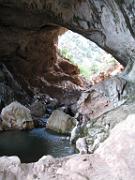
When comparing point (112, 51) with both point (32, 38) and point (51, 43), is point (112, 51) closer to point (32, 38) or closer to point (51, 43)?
point (32, 38)

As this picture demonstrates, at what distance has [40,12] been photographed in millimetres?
9586

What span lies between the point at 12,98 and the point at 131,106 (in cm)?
504

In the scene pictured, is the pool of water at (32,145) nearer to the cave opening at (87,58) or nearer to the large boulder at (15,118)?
the large boulder at (15,118)

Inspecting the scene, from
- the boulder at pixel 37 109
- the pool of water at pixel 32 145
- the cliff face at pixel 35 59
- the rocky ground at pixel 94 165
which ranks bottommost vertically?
the pool of water at pixel 32 145

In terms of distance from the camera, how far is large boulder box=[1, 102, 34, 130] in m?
8.78

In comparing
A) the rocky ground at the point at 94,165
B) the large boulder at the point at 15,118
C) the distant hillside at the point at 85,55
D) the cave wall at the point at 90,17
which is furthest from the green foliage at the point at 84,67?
the rocky ground at the point at 94,165

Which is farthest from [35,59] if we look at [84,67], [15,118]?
[84,67]

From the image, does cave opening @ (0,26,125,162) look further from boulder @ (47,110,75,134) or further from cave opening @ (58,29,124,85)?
boulder @ (47,110,75,134)

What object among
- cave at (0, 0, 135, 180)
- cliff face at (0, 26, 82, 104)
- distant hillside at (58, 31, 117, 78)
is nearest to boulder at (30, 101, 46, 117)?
cave at (0, 0, 135, 180)

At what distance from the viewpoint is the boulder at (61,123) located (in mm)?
8586

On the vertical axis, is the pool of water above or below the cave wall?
below

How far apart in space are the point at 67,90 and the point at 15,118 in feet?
13.8

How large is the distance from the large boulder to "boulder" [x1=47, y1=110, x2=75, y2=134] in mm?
491

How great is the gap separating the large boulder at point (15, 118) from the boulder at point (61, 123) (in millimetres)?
491
